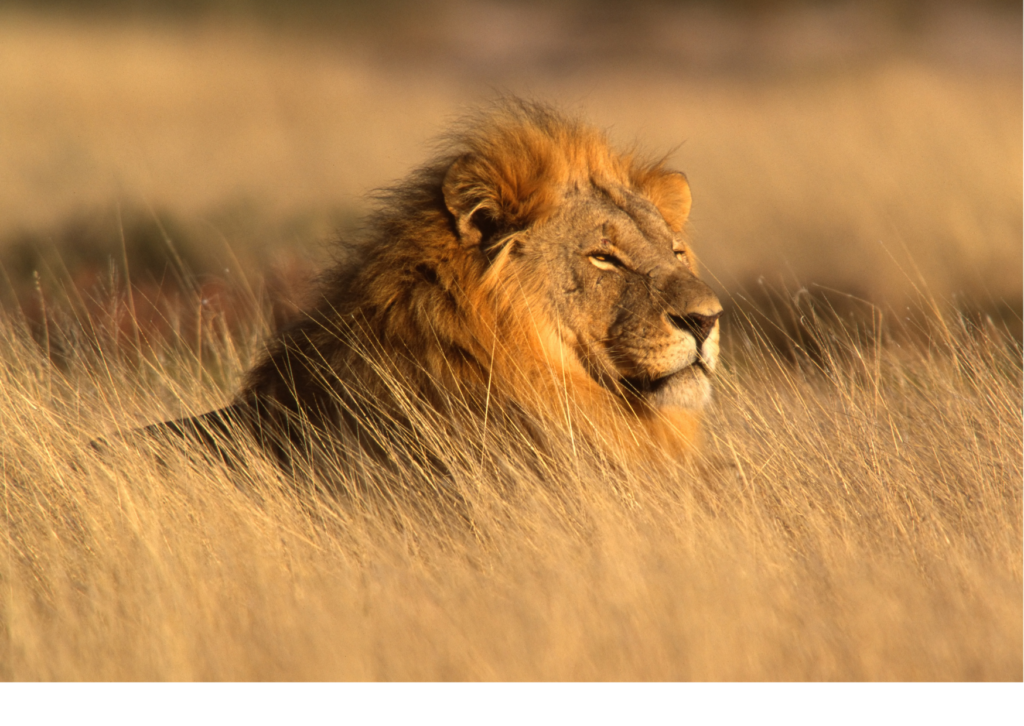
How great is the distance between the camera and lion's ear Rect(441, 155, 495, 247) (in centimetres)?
400

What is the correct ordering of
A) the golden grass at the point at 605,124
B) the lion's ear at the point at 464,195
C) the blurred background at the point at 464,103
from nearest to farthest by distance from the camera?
the lion's ear at the point at 464,195 < the blurred background at the point at 464,103 < the golden grass at the point at 605,124

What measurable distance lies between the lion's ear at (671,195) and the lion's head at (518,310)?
0.42 meters

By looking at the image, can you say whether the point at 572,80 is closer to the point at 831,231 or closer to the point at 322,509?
the point at 831,231

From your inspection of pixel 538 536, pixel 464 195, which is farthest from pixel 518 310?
pixel 538 536

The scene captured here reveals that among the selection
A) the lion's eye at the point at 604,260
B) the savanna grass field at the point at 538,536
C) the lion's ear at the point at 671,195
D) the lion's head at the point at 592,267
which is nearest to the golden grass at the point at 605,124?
the savanna grass field at the point at 538,536

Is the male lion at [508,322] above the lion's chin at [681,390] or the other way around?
above

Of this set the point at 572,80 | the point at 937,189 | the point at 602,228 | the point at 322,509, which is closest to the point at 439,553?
the point at 322,509

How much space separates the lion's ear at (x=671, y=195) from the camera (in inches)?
181

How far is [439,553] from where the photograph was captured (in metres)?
3.62

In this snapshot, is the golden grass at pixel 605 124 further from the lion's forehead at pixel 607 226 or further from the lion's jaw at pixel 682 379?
the lion's jaw at pixel 682 379

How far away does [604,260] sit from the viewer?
4.05 m

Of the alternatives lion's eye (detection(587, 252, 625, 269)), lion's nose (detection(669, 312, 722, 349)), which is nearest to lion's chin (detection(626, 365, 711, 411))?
lion's nose (detection(669, 312, 722, 349))

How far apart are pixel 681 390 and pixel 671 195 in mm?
1134

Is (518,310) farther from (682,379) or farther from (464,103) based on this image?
(464,103)
